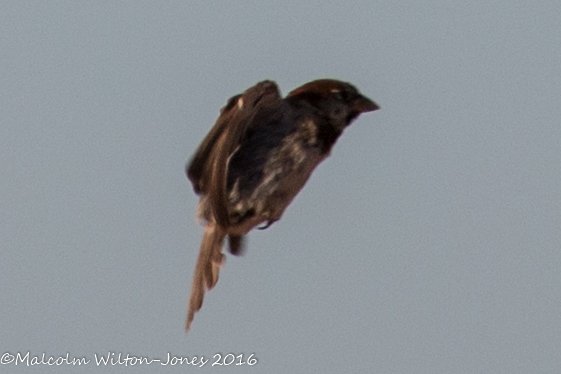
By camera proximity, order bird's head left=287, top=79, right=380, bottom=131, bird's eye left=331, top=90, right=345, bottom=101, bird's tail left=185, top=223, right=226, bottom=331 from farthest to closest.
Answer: bird's eye left=331, top=90, right=345, bottom=101
bird's head left=287, top=79, right=380, bottom=131
bird's tail left=185, top=223, right=226, bottom=331

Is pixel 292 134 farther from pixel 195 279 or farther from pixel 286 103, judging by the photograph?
pixel 195 279

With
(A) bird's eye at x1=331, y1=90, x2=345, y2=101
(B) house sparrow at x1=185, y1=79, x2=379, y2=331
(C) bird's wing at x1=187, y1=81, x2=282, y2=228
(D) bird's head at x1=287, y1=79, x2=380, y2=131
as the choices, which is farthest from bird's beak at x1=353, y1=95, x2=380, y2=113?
(C) bird's wing at x1=187, y1=81, x2=282, y2=228

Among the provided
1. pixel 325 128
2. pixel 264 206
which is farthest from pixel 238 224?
pixel 325 128

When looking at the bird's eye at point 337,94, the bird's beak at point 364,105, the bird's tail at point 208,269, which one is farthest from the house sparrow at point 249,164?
the bird's beak at point 364,105

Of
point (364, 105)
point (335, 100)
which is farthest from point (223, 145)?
point (364, 105)

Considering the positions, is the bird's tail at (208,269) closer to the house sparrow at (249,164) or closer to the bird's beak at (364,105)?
the house sparrow at (249,164)

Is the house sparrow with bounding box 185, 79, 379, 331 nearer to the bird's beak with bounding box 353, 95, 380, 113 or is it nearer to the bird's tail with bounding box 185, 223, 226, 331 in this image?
the bird's tail with bounding box 185, 223, 226, 331

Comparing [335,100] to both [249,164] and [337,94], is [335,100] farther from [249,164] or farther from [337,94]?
[249,164]
